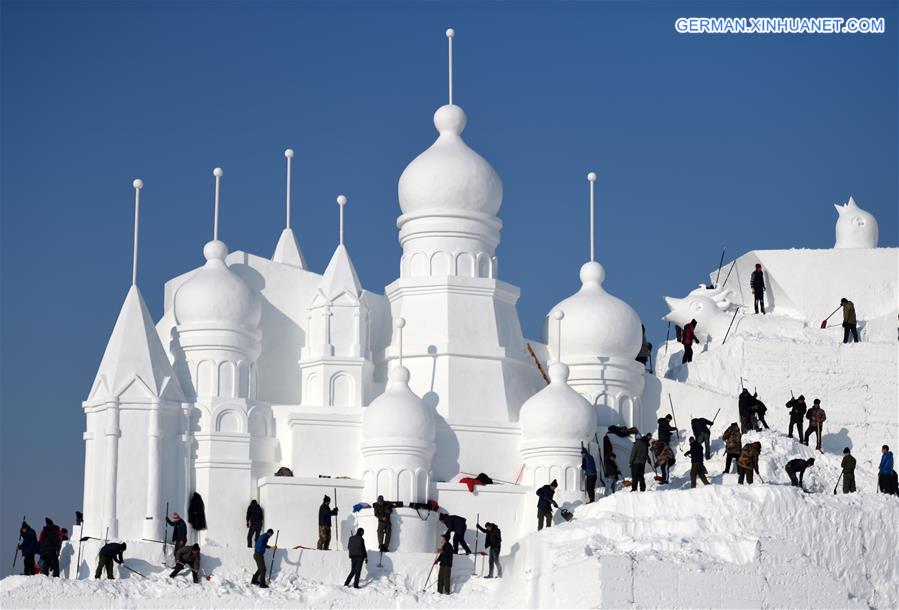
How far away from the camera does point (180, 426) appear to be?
47000mm

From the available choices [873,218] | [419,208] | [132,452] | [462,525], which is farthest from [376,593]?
[873,218]

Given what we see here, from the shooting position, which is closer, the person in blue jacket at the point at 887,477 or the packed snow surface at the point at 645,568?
the packed snow surface at the point at 645,568

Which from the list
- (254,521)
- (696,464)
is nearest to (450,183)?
(254,521)

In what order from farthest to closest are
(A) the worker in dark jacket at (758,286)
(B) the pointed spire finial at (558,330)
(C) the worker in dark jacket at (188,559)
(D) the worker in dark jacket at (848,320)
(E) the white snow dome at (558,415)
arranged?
(A) the worker in dark jacket at (758,286) → (D) the worker in dark jacket at (848,320) → (B) the pointed spire finial at (558,330) → (E) the white snow dome at (558,415) → (C) the worker in dark jacket at (188,559)

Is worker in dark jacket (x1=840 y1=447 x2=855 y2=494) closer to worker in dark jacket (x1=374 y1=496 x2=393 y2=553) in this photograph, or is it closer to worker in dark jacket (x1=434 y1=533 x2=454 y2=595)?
worker in dark jacket (x1=434 y1=533 x2=454 y2=595)

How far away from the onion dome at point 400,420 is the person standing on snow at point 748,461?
6809mm

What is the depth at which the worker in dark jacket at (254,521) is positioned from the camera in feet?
149

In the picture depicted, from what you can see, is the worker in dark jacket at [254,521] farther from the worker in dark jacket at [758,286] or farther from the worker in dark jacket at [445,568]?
the worker in dark jacket at [758,286]

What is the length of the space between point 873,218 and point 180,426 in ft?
67.9

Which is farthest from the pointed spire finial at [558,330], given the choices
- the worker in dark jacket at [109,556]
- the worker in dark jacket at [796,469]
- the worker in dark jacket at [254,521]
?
the worker in dark jacket at [109,556]

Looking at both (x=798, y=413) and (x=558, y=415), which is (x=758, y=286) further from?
(x=558, y=415)

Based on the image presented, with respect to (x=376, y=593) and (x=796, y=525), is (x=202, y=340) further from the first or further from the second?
(x=796, y=525)

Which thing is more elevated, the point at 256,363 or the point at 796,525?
the point at 256,363

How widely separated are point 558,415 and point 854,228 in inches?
544
